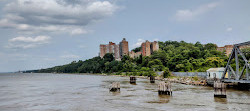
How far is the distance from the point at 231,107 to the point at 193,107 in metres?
3.73

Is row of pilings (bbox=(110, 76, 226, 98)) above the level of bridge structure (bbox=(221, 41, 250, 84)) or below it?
below

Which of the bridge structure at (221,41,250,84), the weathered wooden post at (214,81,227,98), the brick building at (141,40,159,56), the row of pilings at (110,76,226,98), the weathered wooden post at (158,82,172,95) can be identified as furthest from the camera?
the brick building at (141,40,159,56)

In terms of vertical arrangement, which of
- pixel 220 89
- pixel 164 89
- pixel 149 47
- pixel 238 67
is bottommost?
pixel 164 89

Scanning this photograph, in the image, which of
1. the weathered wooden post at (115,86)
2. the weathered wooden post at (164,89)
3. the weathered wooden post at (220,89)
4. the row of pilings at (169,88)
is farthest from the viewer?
the weathered wooden post at (115,86)

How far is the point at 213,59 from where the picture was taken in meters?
83.2

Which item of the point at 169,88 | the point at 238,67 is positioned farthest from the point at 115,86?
the point at 238,67

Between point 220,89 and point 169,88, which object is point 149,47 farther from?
point 220,89

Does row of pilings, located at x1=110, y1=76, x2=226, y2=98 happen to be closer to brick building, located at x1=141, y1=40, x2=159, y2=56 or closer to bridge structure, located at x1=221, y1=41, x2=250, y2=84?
bridge structure, located at x1=221, y1=41, x2=250, y2=84

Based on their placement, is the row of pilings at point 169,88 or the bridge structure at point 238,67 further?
the bridge structure at point 238,67

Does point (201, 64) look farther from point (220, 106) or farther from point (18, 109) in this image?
point (18, 109)

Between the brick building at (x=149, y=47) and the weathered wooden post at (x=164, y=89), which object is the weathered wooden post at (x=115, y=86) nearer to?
the weathered wooden post at (x=164, y=89)

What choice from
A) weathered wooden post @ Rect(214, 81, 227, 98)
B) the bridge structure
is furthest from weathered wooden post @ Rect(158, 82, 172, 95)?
the bridge structure

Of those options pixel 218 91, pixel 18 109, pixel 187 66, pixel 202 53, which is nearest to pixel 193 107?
pixel 218 91

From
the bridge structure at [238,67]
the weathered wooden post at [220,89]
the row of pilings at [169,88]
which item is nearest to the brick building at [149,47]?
the bridge structure at [238,67]
